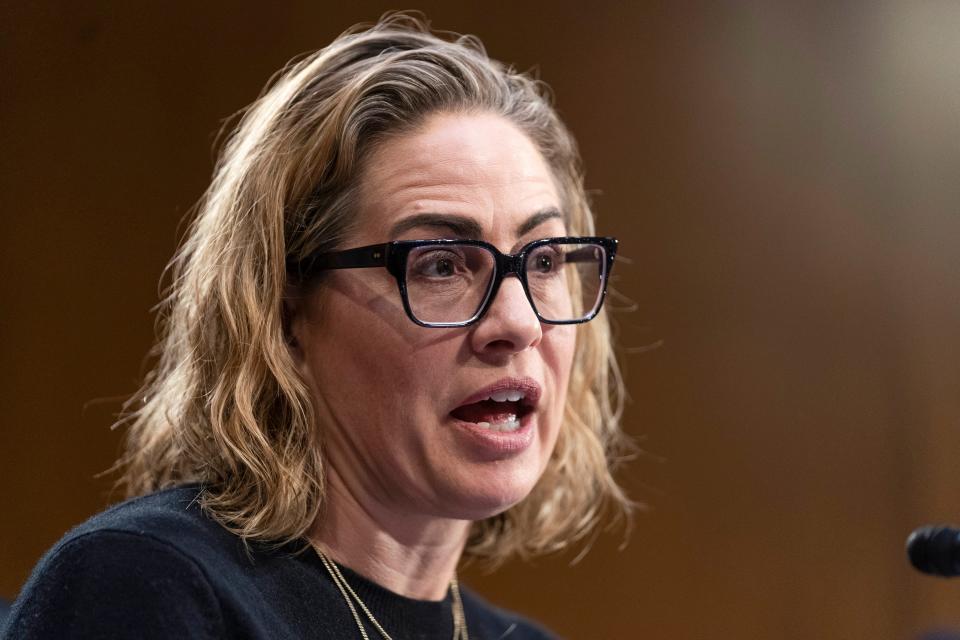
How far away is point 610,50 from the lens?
8.87ft

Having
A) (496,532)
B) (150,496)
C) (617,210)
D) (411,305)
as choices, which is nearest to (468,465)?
(411,305)

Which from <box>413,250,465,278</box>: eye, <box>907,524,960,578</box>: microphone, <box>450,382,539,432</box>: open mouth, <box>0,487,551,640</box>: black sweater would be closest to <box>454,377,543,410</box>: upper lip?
<box>450,382,539,432</box>: open mouth

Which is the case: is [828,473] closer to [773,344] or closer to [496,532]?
[773,344]

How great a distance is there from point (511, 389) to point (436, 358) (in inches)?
4.3

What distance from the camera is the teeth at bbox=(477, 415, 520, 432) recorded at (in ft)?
4.63

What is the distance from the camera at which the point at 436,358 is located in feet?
4.51

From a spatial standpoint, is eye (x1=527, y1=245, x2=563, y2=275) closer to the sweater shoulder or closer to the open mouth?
the open mouth

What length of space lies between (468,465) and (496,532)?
517 millimetres

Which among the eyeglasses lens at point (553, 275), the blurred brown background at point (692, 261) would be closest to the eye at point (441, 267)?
the eyeglasses lens at point (553, 275)

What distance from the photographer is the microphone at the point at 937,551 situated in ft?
3.16

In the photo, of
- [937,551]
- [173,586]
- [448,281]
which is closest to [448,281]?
[448,281]

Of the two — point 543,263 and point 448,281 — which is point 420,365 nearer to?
point 448,281

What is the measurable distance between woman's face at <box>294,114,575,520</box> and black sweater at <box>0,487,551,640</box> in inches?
6.4

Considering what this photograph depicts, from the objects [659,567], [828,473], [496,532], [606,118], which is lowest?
[659,567]
